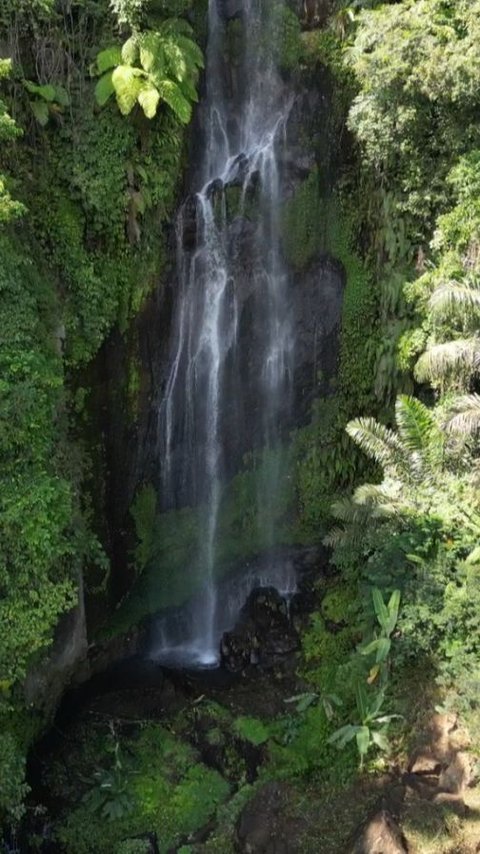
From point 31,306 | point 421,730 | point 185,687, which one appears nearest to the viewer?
point 421,730

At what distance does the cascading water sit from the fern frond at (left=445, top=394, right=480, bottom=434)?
17.4ft

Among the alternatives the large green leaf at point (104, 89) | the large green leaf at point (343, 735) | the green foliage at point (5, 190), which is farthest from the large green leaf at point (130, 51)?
the large green leaf at point (343, 735)

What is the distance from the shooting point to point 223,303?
15.6 m

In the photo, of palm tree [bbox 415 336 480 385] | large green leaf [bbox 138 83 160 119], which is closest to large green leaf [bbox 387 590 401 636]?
palm tree [bbox 415 336 480 385]

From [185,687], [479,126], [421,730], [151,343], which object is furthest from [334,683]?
[479,126]

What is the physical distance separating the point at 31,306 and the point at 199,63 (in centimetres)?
625

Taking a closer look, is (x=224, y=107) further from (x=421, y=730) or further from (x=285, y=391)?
(x=421, y=730)

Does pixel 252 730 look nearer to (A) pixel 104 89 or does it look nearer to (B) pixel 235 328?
(B) pixel 235 328

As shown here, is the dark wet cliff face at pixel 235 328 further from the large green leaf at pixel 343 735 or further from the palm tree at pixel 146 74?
the large green leaf at pixel 343 735

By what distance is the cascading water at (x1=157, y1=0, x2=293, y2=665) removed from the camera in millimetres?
15406

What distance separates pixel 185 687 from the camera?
46.6 feet

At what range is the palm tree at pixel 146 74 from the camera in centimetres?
1260

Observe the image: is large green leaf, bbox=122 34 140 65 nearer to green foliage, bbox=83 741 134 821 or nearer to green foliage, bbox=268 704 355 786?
green foliage, bbox=268 704 355 786

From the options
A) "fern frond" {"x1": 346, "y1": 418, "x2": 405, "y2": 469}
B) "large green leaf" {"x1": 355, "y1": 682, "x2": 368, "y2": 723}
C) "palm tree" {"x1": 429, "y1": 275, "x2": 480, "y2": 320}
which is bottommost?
"large green leaf" {"x1": 355, "y1": 682, "x2": 368, "y2": 723}
